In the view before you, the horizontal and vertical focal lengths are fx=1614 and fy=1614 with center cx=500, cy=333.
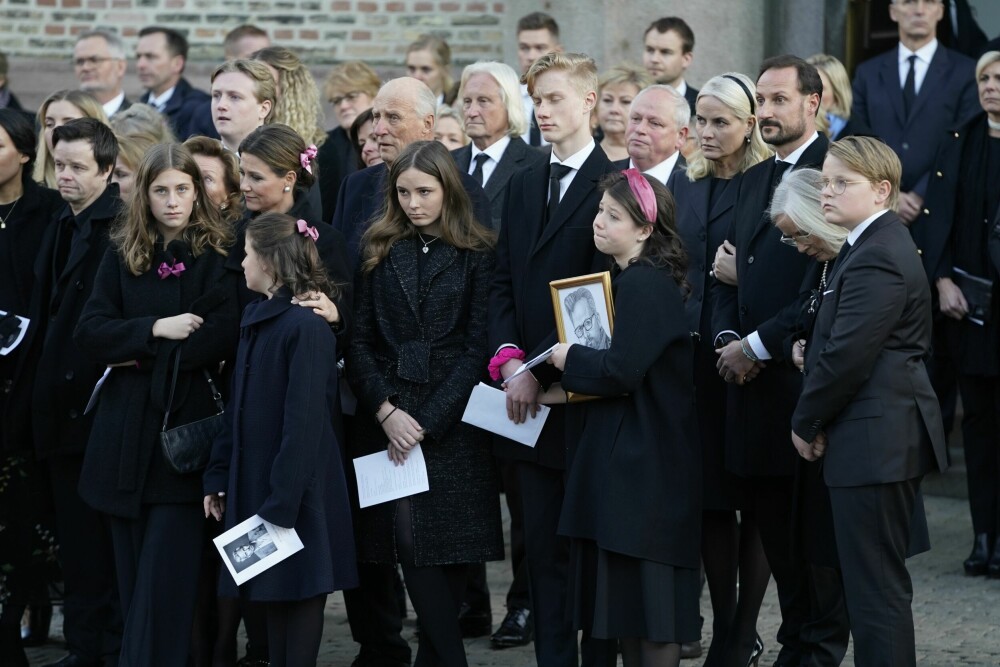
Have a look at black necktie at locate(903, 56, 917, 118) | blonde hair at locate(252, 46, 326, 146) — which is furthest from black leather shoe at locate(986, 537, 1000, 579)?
blonde hair at locate(252, 46, 326, 146)

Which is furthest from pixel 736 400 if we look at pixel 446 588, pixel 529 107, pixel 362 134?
pixel 529 107

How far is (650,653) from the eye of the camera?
5.48 meters

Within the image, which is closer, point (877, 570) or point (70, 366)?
point (877, 570)

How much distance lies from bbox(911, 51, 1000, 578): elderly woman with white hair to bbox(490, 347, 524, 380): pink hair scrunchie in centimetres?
281

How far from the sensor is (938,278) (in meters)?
7.86

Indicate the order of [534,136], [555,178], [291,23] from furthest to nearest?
1. [291,23]
2. [534,136]
3. [555,178]

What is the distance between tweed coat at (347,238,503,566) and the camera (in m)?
5.97

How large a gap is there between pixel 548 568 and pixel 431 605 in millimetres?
452

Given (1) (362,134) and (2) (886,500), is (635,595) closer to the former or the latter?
(2) (886,500)

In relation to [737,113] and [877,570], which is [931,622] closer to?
[877,570]

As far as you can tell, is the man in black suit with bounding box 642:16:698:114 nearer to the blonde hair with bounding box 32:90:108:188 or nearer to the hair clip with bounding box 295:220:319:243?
the blonde hair with bounding box 32:90:108:188

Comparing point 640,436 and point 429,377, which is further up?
point 429,377

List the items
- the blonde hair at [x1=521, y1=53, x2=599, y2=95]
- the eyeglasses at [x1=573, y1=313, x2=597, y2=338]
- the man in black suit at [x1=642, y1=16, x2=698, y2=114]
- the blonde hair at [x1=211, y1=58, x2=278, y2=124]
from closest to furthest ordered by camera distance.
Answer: the eyeglasses at [x1=573, y1=313, x2=597, y2=338] < the blonde hair at [x1=521, y1=53, x2=599, y2=95] < the blonde hair at [x1=211, y1=58, x2=278, y2=124] < the man in black suit at [x1=642, y1=16, x2=698, y2=114]

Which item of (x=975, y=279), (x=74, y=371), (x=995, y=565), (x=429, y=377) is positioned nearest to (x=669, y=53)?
(x=975, y=279)
